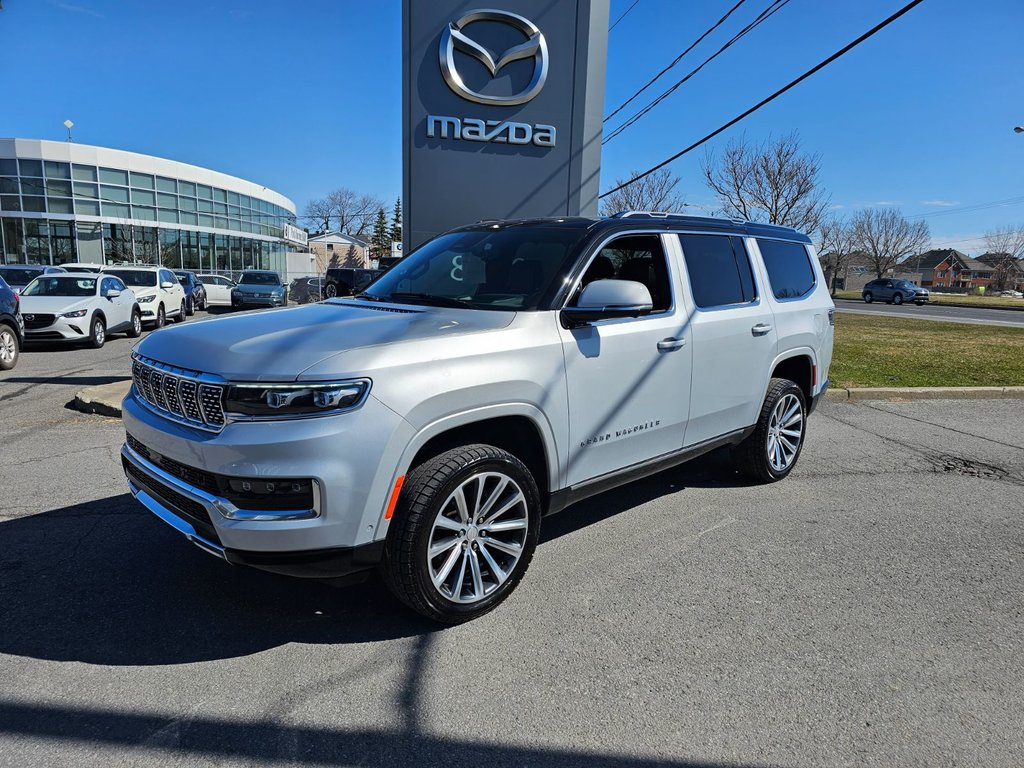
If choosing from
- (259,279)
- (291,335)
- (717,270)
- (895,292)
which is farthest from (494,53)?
(895,292)

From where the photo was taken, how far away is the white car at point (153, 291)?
57.9 ft

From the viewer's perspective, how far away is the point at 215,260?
42875 millimetres

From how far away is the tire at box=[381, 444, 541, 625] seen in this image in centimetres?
282

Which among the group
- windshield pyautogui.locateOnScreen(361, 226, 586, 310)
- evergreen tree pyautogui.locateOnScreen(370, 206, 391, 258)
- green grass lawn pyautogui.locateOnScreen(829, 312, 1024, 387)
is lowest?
green grass lawn pyautogui.locateOnScreen(829, 312, 1024, 387)

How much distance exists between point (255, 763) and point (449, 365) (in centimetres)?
163

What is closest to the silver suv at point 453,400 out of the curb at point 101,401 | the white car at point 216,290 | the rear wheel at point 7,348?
the curb at point 101,401

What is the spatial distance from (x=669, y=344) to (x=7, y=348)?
10.6 metres

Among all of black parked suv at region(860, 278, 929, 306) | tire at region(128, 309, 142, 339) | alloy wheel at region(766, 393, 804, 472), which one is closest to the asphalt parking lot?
alloy wheel at region(766, 393, 804, 472)

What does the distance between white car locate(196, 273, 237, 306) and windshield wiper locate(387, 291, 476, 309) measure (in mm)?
28357

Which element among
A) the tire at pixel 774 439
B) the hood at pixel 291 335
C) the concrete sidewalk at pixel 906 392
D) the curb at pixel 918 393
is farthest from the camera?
the curb at pixel 918 393

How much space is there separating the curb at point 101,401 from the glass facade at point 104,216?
108 ft

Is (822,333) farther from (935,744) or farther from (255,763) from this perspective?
(255,763)

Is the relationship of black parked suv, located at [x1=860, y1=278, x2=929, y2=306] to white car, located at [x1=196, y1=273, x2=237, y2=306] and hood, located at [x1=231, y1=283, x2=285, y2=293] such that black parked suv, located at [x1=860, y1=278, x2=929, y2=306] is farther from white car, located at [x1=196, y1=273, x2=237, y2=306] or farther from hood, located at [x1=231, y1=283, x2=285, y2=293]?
white car, located at [x1=196, y1=273, x2=237, y2=306]

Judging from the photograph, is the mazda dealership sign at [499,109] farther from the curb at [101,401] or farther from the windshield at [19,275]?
the windshield at [19,275]
